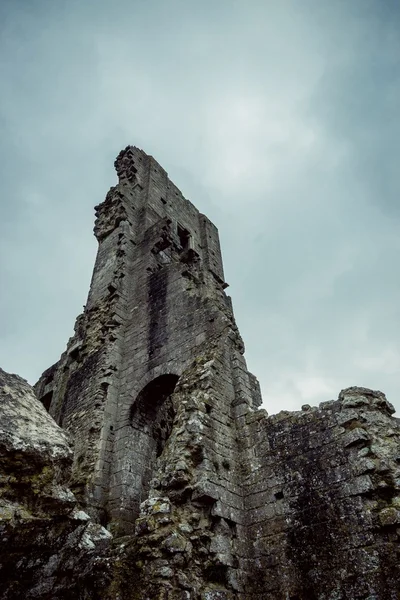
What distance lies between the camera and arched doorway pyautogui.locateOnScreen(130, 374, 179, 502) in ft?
27.2

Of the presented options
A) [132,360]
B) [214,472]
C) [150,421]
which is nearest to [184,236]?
[132,360]

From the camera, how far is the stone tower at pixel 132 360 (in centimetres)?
762

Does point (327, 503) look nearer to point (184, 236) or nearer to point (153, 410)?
point (153, 410)

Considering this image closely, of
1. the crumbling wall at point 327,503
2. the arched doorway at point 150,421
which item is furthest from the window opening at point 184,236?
the crumbling wall at point 327,503

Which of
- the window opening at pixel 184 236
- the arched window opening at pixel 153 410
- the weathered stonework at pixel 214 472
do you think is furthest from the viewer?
the window opening at pixel 184 236

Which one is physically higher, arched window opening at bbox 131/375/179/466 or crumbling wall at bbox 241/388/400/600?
arched window opening at bbox 131/375/179/466

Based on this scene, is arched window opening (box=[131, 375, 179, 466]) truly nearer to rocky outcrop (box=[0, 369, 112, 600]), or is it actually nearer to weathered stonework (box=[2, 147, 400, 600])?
weathered stonework (box=[2, 147, 400, 600])

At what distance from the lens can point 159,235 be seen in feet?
39.2

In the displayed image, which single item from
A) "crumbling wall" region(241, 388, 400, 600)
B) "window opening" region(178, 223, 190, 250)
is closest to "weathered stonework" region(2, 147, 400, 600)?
"crumbling wall" region(241, 388, 400, 600)

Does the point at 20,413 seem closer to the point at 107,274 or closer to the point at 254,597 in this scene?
the point at 254,597

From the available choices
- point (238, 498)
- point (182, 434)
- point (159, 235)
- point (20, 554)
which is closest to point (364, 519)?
point (238, 498)

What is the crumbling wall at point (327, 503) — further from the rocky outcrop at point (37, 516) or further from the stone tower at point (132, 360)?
the rocky outcrop at point (37, 516)

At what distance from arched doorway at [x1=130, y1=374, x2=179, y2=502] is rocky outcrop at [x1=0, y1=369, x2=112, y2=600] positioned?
4.84m

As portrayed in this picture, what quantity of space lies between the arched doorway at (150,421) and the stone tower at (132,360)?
0.07 feet
